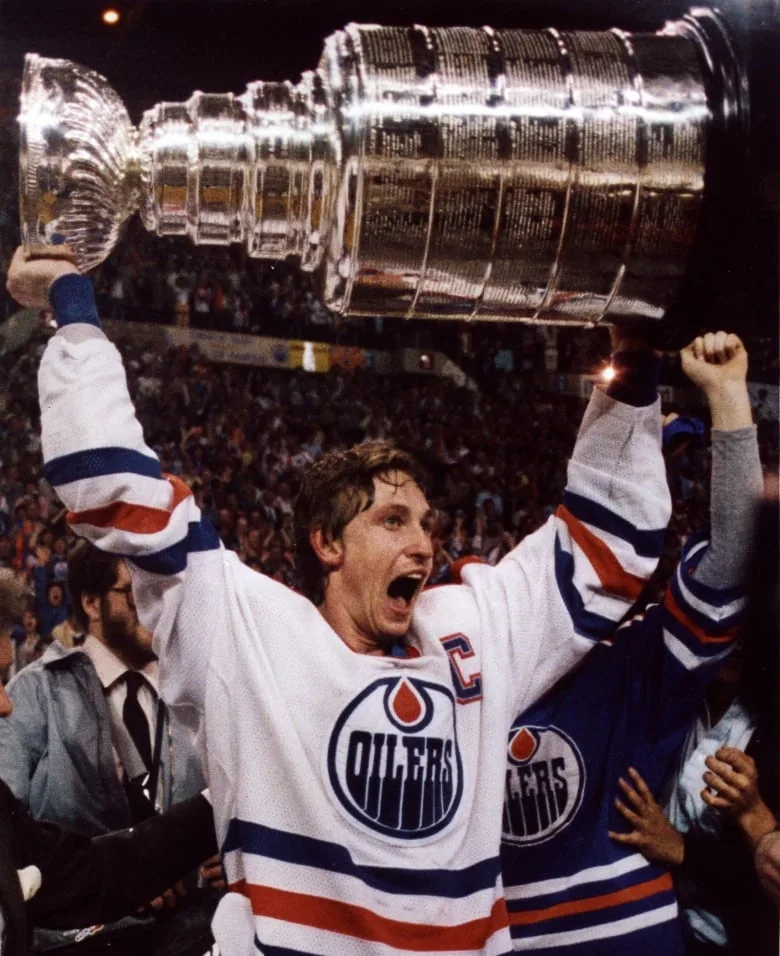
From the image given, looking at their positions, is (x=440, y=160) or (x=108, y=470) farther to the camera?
(x=108, y=470)

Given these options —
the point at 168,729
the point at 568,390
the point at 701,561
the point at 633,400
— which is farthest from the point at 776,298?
the point at 568,390

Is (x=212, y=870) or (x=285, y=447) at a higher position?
(x=212, y=870)

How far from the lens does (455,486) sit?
408cm

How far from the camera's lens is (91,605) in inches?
60.0

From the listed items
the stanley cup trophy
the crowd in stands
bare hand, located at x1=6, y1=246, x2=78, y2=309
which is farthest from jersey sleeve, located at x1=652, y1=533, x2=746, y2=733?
the crowd in stands

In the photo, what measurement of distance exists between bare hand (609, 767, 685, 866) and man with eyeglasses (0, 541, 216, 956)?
20.9 inches

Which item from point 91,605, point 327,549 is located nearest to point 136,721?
point 91,605

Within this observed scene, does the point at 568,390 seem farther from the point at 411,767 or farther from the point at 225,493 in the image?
the point at 411,767

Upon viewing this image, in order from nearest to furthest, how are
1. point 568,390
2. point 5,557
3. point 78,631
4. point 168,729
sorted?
point 168,729 → point 78,631 → point 5,557 → point 568,390

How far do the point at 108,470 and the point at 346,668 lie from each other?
28cm

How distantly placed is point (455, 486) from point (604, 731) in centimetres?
291

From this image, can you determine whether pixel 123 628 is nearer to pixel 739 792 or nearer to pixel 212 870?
pixel 212 870

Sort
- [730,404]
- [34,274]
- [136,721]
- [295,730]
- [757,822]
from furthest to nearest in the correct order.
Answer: [136,721] < [757,822] < [730,404] < [295,730] < [34,274]

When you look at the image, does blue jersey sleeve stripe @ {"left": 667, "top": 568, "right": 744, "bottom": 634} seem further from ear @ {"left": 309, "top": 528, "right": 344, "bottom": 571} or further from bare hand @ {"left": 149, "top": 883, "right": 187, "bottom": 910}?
bare hand @ {"left": 149, "top": 883, "right": 187, "bottom": 910}
